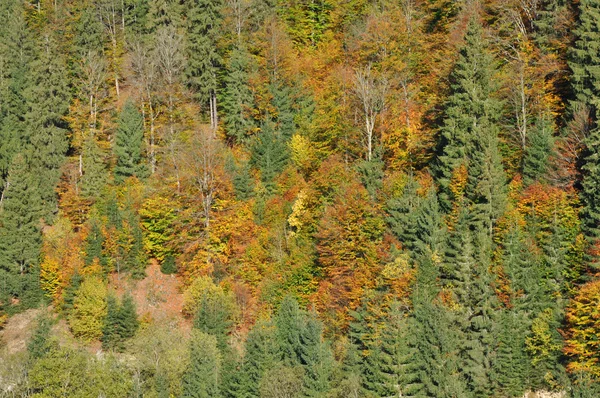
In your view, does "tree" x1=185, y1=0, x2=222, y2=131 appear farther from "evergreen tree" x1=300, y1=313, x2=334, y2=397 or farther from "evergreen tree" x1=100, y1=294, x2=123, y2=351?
"evergreen tree" x1=300, y1=313, x2=334, y2=397

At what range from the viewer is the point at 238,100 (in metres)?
82.4

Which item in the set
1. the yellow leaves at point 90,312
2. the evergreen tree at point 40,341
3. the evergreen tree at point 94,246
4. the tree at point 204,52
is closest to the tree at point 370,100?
the tree at point 204,52

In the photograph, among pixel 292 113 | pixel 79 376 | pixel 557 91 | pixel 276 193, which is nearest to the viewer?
pixel 79 376

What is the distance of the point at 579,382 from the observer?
51188 millimetres

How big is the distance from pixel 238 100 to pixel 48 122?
738 inches

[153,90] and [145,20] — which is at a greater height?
[145,20]

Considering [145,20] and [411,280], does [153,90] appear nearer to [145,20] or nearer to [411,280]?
[145,20]

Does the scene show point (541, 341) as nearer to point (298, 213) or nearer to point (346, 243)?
point (346, 243)

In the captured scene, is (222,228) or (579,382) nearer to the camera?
(579,382)

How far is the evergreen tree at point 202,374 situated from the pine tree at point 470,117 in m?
20.8

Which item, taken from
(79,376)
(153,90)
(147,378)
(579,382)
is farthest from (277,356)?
(153,90)

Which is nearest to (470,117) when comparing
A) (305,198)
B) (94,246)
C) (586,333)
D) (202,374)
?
(305,198)

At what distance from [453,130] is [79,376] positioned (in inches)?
1288

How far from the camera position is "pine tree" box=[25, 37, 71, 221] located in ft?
256
